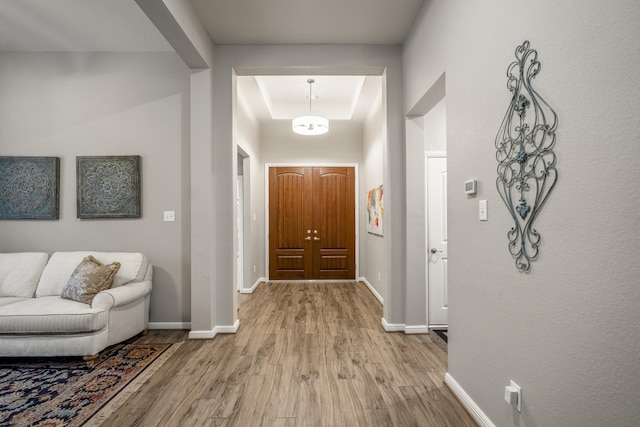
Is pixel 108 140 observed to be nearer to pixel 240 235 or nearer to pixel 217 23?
pixel 217 23

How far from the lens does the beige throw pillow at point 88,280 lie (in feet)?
9.45

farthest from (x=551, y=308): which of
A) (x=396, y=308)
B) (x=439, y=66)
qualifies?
(x=396, y=308)

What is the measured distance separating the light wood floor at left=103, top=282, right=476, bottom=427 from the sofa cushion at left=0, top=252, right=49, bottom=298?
4.02 feet

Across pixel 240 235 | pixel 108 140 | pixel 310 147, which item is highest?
pixel 310 147

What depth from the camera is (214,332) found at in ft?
10.9

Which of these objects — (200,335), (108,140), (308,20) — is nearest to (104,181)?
(108,140)

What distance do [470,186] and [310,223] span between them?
4531mm

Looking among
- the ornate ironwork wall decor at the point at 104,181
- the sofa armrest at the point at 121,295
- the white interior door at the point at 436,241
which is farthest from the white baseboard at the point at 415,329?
the ornate ironwork wall decor at the point at 104,181

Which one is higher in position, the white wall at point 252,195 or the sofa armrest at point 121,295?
the white wall at point 252,195

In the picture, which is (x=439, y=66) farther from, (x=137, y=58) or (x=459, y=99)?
(x=137, y=58)

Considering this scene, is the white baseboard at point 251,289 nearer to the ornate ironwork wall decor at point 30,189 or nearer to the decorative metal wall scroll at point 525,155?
the ornate ironwork wall decor at point 30,189

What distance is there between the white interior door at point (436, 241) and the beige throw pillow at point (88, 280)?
3174mm

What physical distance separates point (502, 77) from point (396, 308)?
243 cm

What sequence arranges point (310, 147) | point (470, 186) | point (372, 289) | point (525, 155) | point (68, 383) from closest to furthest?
point (525, 155) < point (470, 186) < point (68, 383) < point (372, 289) < point (310, 147)
